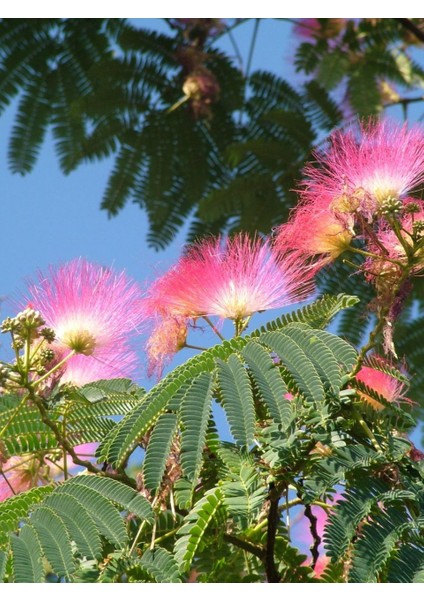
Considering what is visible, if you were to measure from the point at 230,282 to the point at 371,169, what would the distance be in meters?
0.39

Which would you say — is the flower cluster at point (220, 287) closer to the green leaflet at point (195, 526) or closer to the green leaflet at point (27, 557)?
the green leaflet at point (195, 526)

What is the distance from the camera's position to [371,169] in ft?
8.36

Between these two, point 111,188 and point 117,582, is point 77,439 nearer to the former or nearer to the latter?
point 117,582

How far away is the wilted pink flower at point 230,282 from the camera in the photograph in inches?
A: 102

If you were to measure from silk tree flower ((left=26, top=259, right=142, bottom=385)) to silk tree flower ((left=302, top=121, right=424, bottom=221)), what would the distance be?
48cm

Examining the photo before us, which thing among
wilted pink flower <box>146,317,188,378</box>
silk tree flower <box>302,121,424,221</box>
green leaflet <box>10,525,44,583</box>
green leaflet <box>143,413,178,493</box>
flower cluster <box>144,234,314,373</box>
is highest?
silk tree flower <box>302,121,424,221</box>

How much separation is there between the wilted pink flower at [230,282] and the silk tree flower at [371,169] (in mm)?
180

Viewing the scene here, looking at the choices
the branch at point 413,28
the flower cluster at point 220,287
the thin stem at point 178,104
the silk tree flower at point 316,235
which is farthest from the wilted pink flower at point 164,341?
the thin stem at point 178,104

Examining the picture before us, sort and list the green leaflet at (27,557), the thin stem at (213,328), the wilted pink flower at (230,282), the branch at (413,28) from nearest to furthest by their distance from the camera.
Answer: the green leaflet at (27,557), the thin stem at (213,328), the wilted pink flower at (230,282), the branch at (413,28)

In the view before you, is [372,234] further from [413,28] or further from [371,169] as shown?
[413,28]

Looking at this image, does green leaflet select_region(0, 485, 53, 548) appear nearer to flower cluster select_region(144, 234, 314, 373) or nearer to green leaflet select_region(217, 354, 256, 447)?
green leaflet select_region(217, 354, 256, 447)

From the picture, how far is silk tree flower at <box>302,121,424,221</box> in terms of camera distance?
8.26 feet

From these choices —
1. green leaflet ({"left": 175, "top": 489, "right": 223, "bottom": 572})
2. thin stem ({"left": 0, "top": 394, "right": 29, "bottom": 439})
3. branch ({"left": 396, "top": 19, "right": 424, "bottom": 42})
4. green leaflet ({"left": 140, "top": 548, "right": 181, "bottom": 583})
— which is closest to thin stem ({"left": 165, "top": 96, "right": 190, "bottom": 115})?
branch ({"left": 396, "top": 19, "right": 424, "bottom": 42})

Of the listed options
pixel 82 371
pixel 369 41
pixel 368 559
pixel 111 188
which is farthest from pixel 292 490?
pixel 369 41
